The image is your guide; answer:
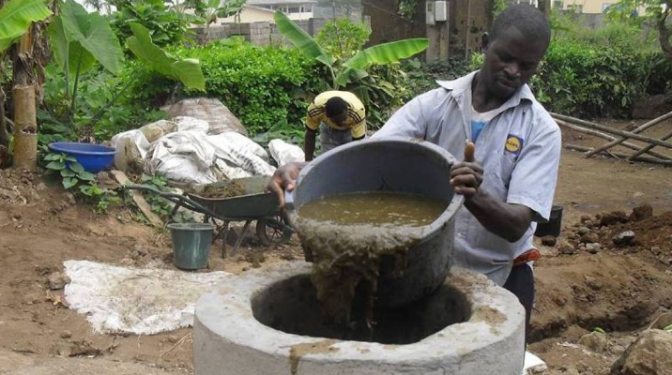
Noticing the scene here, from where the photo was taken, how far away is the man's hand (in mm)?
2303

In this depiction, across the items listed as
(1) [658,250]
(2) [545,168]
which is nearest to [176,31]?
(1) [658,250]

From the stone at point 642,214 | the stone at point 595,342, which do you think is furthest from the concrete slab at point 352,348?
the stone at point 642,214

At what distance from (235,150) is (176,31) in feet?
13.2

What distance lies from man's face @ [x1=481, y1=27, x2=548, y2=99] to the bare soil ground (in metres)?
2.84

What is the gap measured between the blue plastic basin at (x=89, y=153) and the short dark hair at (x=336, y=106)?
6.38 ft

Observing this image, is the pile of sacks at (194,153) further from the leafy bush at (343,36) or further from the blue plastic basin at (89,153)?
the leafy bush at (343,36)

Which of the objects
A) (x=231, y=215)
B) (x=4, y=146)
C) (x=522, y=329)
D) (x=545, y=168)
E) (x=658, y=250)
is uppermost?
(x=545, y=168)

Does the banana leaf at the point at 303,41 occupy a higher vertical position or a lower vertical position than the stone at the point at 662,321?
higher

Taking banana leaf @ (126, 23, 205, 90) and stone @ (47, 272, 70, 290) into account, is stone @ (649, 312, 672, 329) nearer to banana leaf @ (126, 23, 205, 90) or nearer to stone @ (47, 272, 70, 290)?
stone @ (47, 272, 70, 290)

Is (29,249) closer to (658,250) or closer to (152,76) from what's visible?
(152,76)

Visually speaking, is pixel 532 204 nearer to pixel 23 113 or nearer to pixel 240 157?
pixel 23 113

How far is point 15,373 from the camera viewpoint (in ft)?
14.8

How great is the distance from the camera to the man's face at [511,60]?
2.61 m

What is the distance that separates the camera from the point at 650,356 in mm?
4367
